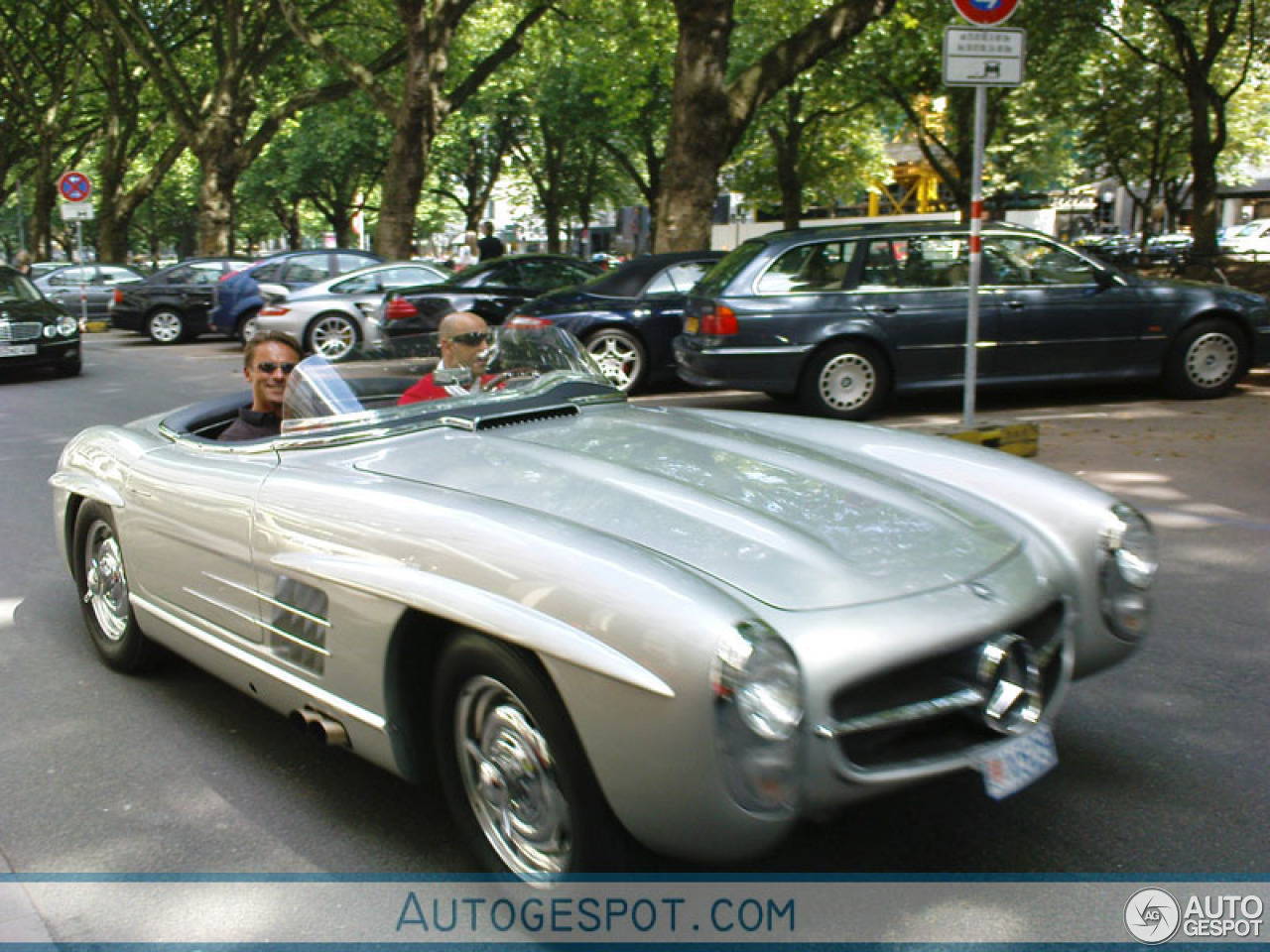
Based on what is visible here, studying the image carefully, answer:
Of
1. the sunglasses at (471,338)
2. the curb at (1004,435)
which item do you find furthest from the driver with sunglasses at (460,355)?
the curb at (1004,435)

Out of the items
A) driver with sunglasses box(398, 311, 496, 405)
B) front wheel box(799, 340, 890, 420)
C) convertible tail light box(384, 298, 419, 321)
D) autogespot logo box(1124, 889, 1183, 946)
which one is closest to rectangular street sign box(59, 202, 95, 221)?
convertible tail light box(384, 298, 419, 321)

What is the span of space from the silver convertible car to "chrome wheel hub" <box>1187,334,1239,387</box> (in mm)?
7273

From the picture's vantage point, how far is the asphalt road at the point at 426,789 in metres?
2.92

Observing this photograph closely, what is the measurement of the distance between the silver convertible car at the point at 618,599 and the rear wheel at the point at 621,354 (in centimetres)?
747

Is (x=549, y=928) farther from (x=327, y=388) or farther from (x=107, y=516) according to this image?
(x=107, y=516)

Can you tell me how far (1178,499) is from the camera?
669cm

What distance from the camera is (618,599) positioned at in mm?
2373

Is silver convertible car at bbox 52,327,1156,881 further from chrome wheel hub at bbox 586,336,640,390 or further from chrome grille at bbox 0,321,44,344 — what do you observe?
chrome grille at bbox 0,321,44,344

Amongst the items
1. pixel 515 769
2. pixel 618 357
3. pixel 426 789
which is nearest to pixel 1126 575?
pixel 515 769

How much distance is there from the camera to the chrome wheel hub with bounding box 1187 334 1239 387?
1008 centimetres

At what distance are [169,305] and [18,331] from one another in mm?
6412

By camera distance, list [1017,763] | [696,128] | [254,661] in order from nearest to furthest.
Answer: [1017,763] → [254,661] → [696,128]

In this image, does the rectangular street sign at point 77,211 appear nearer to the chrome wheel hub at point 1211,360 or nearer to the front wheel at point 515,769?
the chrome wheel hub at point 1211,360

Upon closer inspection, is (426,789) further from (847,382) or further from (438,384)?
(847,382)
